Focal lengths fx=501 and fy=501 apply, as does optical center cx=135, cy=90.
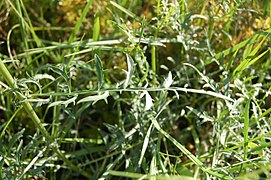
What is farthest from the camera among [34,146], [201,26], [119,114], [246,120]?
[201,26]

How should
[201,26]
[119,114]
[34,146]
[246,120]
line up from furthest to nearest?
1. [201,26]
2. [119,114]
3. [34,146]
4. [246,120]

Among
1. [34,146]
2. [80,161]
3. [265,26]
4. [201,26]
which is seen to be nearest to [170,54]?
[201,26]

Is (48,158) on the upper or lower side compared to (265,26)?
lower

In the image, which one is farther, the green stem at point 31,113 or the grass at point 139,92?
the grass at point 139,92

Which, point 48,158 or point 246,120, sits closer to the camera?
point 246,120

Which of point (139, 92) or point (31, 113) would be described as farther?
point (139, 92)

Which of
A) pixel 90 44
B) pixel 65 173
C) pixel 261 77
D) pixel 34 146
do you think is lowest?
pixel 65 173

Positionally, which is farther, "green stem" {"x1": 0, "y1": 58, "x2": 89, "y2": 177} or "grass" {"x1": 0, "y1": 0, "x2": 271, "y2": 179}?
"grass" {"x1": 0, "y1": 0, "x2": 271, "y2": 179}

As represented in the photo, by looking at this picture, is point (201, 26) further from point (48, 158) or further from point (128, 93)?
point (48, 158)
